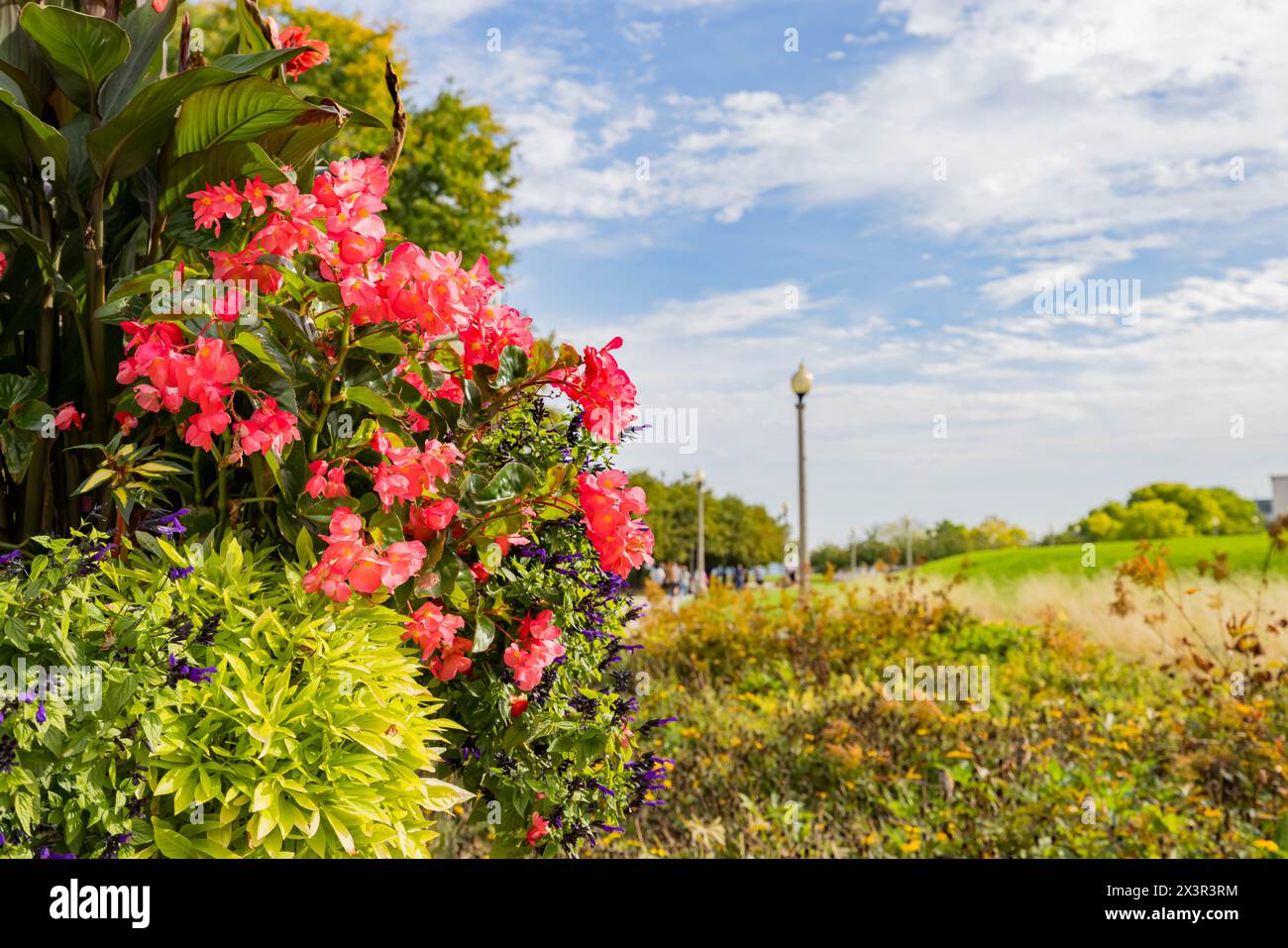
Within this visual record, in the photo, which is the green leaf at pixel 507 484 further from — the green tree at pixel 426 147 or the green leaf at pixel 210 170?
the green tree at pixel 426 147

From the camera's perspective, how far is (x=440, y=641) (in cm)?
256

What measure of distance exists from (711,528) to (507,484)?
38.1 meters

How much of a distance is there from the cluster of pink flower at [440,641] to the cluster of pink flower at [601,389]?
0.63m

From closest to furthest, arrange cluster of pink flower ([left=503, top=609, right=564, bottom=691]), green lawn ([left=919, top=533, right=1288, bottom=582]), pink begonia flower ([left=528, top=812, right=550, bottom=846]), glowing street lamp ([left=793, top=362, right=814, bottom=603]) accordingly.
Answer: cluster of pink flower ([left=503, top=609, right=564, bottom=691]), pink begonia flower ([left=528, top=812, right=550, bottom=846]), glowing street lamp ([left=793, top=362, right=814, bottom=603]), green lawn ([left=919, top=533, right=1288, bottom=582])

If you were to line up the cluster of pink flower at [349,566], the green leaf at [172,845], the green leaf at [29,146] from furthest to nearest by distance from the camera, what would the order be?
the green leaf at [29,146]
the cluster of pink flower at [349,566]
the green leaf at [172,845]

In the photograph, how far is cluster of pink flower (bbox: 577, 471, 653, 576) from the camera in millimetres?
2520

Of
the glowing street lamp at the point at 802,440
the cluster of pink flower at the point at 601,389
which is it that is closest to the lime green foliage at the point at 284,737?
the cluster of pink flower at the point at 601,389

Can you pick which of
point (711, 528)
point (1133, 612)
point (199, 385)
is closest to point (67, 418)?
point (199, 385)

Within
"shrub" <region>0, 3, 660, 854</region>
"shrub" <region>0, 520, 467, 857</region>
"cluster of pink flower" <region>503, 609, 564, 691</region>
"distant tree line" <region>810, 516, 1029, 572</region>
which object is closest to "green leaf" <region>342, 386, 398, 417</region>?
"shrub" <region>0, 3, 660, 854</region>

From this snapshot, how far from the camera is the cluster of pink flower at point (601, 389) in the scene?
2.57 m

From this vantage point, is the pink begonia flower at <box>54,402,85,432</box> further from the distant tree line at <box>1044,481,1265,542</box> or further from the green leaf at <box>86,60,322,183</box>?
the distant tree line at <box>1044,481,1265,542</box>

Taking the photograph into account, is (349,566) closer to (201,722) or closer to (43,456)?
(201,722)

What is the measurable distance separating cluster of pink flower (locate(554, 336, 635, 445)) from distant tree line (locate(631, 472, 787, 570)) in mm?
24537
